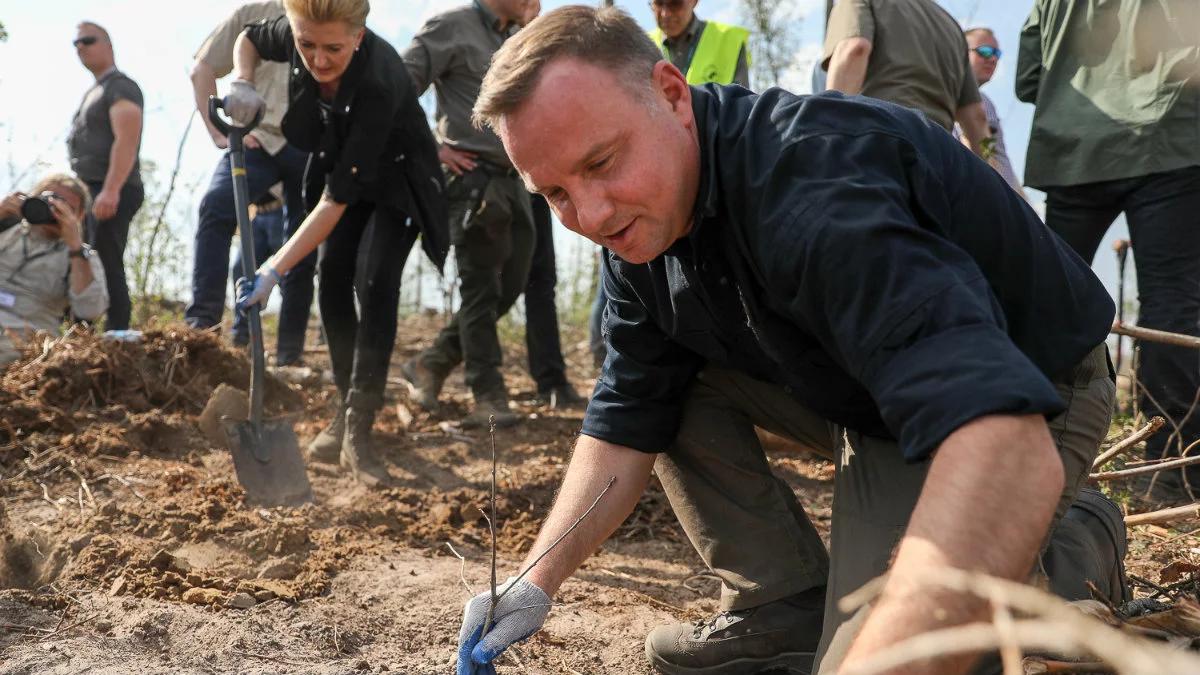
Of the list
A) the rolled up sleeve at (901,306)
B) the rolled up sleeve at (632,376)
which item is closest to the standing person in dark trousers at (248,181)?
the rolled up sleeve at (632,376)

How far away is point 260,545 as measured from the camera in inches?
122

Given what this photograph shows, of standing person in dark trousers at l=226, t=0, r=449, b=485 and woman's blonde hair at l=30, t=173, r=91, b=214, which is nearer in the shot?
standing person in dark trousers at l=226, t=0, r=449, b=485

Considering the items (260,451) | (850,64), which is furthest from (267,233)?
(850,64)

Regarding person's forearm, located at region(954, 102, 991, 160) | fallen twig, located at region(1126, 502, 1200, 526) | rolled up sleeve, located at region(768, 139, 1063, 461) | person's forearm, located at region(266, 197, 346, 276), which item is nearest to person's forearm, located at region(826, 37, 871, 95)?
person's forearm, located at region(954, 102, 991, 160)

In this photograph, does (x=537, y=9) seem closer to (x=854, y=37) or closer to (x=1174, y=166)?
→ (x=854, y=37)

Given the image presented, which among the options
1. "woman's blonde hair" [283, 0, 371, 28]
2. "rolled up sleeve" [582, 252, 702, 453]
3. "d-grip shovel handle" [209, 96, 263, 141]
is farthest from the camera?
"d-grip shovel handle" [209, 96, 263, 141]

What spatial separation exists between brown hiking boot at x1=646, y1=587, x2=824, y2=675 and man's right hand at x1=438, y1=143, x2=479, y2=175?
2.88m

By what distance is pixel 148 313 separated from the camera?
24.3 ft

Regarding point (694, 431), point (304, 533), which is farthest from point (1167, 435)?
point (304, 533)

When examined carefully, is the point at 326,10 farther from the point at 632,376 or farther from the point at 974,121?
the point at 974,121

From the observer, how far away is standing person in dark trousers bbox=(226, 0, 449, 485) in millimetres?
3732

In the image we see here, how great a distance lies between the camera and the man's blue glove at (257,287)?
381 cm

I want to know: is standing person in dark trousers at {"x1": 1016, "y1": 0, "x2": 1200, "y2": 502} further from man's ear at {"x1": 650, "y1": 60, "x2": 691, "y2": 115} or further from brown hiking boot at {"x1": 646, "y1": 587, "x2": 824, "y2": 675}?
man's ear at {"x1": 650, "y1": 60, "x2": 691, "y2": 115}

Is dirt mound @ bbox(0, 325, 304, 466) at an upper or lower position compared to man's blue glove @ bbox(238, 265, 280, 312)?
lower
